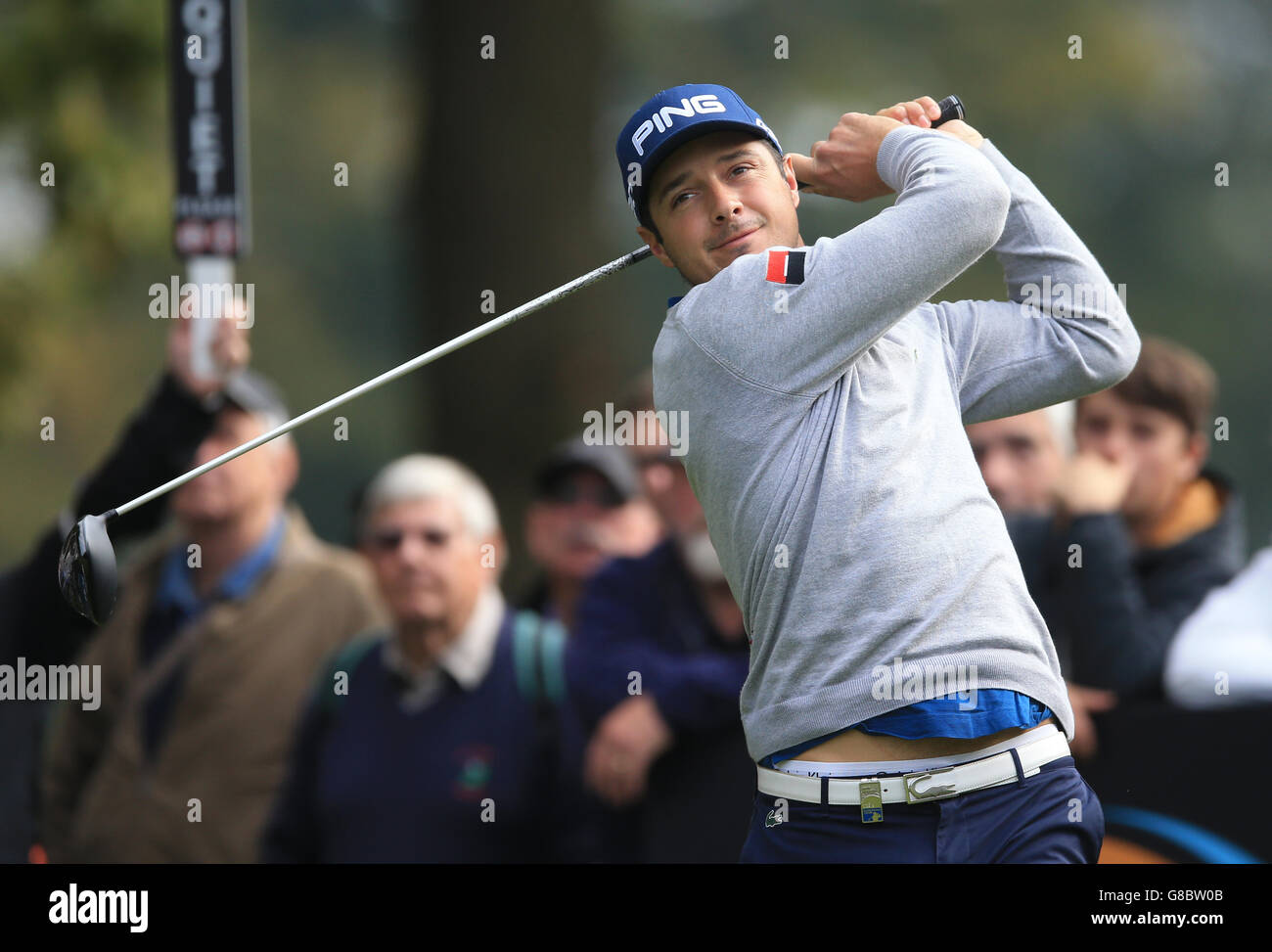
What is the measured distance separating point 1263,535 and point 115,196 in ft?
18.8

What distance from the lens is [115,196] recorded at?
855 cm

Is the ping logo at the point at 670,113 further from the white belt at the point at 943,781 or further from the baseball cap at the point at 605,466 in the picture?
the baseball cap at the point at 605,466

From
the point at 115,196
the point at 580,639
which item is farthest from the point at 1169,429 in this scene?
the point at 115,196

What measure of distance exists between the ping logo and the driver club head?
125 cm

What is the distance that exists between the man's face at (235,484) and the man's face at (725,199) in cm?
261

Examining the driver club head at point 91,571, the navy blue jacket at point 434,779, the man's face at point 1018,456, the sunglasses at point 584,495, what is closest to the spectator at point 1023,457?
the man's face at point 1018,456

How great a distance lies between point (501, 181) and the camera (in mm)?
7133

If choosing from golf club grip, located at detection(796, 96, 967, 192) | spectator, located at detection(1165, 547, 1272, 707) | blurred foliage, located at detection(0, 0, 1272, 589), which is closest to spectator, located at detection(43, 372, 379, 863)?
blurred foliage, located at detection(0, 0, 1272, 589)

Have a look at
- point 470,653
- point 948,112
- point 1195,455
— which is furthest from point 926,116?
point 470,653

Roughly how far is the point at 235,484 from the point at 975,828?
10.5ft

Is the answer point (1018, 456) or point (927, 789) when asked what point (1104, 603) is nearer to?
point (1018, 456)

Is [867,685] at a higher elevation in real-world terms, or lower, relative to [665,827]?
higher
